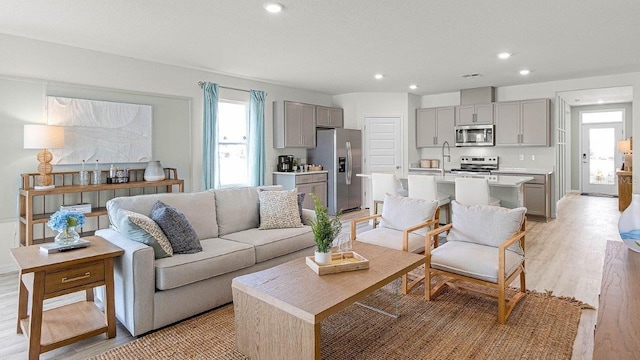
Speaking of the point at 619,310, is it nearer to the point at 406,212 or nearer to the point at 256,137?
the point at 406,212

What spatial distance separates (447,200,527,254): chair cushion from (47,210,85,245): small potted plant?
3.08 metres

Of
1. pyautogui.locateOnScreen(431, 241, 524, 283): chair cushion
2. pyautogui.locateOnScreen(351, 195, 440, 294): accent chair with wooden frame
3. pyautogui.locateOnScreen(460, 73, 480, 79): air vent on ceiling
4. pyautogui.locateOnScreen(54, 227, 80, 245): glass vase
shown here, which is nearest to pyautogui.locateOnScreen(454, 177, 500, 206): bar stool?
pyautogui.locateOnScreen(351, 195, 440, 294): accent chair with wooden frame

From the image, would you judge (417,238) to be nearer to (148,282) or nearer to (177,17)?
(148,282)

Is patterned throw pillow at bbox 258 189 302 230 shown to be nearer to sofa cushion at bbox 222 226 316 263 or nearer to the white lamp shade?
sofa cushion at bbox 222 226 316 263

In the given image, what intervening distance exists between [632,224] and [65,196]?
17.0 feet

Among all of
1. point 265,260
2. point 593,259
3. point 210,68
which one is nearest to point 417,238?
point 265,260

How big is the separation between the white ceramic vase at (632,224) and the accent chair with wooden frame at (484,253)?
925 millimetres

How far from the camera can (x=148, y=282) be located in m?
2.59

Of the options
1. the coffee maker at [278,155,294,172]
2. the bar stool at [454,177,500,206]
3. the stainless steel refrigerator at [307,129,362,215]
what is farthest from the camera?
the stainless steel refrigerator at [307,129,362,215]

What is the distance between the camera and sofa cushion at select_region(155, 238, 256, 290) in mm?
2656

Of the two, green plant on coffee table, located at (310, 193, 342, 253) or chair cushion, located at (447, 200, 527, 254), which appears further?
chair cushion, located at (447, 200, 527, 254)

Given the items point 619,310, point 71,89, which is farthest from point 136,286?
point 71,89

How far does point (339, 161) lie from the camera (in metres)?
7.34

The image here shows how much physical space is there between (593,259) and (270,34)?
4468mm
